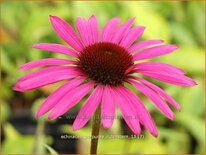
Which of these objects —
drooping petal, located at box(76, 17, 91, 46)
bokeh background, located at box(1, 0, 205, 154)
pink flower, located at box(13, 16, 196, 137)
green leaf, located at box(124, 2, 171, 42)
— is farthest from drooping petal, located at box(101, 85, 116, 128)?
green leaf, located at box(124, 2, 171, 42)

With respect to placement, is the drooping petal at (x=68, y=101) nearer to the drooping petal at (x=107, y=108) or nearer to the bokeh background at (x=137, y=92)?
the drooping petal at (x=107, y=108)

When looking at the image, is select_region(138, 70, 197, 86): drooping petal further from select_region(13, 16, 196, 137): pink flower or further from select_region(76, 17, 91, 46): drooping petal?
select_region(76, 17, 91, 46): drooping petal

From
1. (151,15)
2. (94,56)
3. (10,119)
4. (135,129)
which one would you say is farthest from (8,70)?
(135,129)

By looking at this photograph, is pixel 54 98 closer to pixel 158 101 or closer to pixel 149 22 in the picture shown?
pixel 158 101

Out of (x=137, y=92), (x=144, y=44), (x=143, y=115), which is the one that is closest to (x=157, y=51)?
(x=144, y=44)

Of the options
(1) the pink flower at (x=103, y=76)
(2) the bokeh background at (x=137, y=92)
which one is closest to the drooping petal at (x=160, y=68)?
(1) the pink flower at (x=103, y=76)

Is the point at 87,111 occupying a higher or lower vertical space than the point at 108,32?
lower
